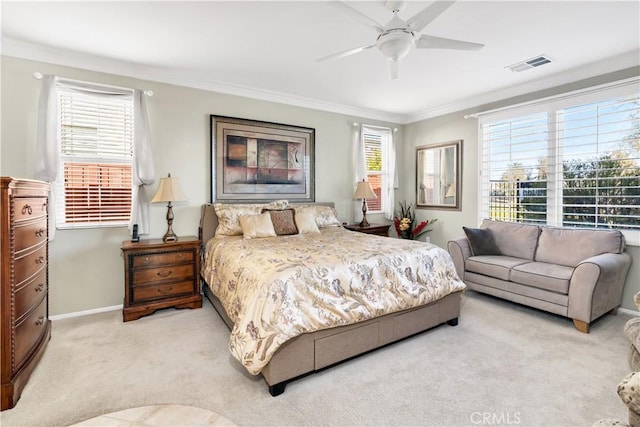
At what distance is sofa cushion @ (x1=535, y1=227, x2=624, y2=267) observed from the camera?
3.24 metres

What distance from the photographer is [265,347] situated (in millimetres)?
1889

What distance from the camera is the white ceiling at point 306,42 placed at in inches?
96.0

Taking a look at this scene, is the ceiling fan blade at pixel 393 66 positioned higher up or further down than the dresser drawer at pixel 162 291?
higher up

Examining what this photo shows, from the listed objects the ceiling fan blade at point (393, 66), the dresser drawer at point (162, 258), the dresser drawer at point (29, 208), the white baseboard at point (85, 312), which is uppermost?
the ceiling fan blade at point (393, 66)

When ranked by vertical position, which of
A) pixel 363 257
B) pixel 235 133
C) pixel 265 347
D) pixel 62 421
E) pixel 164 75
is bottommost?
pixel 62 421

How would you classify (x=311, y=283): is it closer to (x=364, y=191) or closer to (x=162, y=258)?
(x=162, y=258)

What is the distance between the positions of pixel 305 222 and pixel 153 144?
2.02 meters

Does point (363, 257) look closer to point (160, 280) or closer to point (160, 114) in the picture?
point (160, 280)

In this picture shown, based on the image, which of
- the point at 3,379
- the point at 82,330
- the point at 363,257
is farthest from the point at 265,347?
the point at 82,330

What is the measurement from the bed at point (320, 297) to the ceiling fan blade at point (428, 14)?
169cm

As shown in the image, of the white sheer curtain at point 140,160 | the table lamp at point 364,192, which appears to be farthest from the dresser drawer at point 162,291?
the table lamp at point 364,192

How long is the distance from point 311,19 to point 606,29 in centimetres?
261

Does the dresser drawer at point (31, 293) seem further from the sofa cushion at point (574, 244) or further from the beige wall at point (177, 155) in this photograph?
the sofa cushion at point (574, 244)

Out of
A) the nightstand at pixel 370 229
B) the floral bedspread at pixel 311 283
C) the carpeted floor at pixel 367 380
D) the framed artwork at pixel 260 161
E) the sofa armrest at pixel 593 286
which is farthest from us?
the nightstand at pixel 370 229
